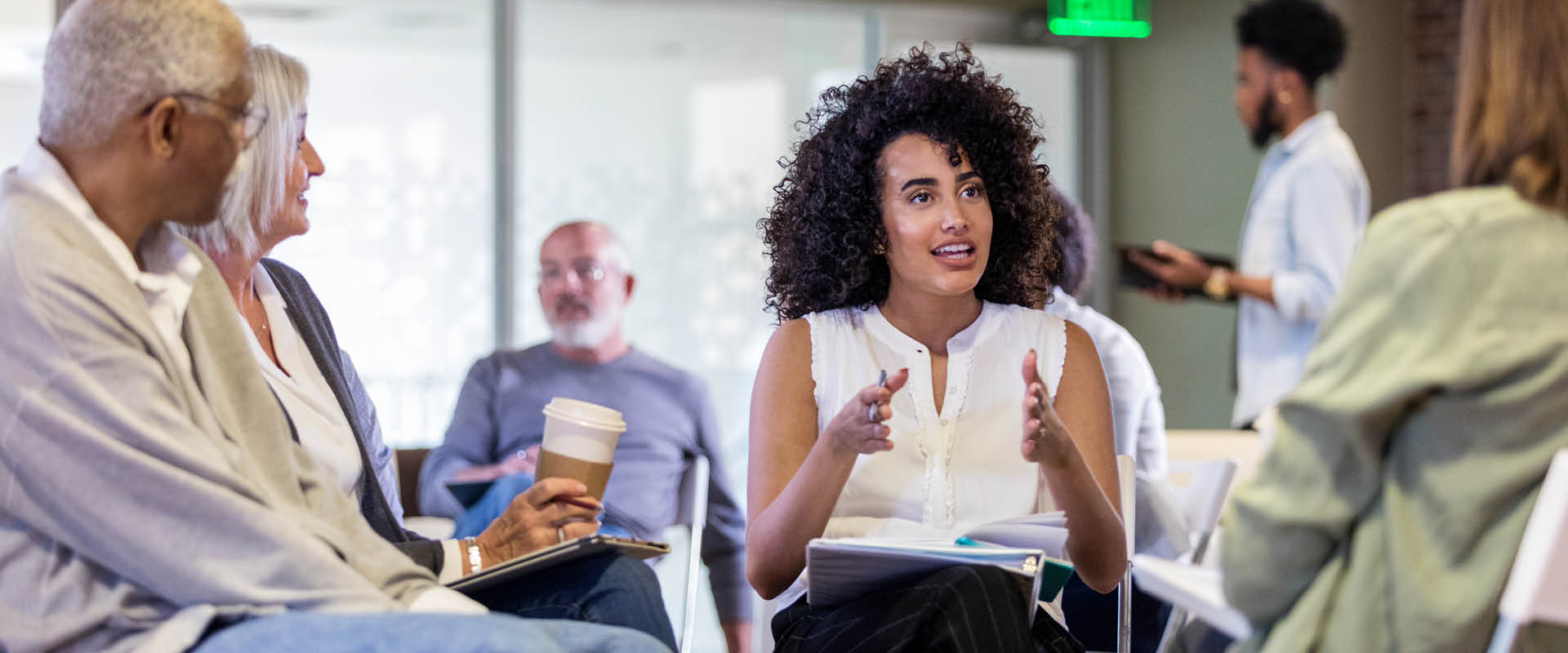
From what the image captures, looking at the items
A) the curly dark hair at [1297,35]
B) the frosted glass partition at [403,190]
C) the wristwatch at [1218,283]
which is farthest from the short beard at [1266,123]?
the frosted glass partition at [403,190]

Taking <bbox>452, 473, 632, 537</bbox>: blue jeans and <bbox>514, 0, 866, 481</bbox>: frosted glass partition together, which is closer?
<bbox>452, 473, 632, 537</bbox>: blue jeans

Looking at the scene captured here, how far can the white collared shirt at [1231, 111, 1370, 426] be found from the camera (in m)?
4.20

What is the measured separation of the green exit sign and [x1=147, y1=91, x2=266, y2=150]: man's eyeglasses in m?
1.86

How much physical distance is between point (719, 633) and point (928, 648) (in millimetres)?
3623

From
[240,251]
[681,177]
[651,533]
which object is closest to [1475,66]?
[240,251]

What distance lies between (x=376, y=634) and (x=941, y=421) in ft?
3.46

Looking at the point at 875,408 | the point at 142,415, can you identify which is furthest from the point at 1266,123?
the point at 142,415

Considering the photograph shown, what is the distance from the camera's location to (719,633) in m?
5.24

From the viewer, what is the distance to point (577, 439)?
209 centimetres

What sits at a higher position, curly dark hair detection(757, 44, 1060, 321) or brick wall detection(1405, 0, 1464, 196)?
brick wall detection(1405, 0, 1464, 196)

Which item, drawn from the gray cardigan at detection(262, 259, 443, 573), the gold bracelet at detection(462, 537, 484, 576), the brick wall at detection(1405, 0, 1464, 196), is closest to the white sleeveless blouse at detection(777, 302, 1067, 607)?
the gold bracelet at detection(462, 537, 484, 576)

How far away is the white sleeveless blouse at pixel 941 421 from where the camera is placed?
2160mm

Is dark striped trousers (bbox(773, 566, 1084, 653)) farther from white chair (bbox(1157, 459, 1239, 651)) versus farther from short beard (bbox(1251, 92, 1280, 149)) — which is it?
short beard (bbox(1251, 92, 1280, 149))

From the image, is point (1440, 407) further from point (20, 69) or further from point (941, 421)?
point (20, 69)
